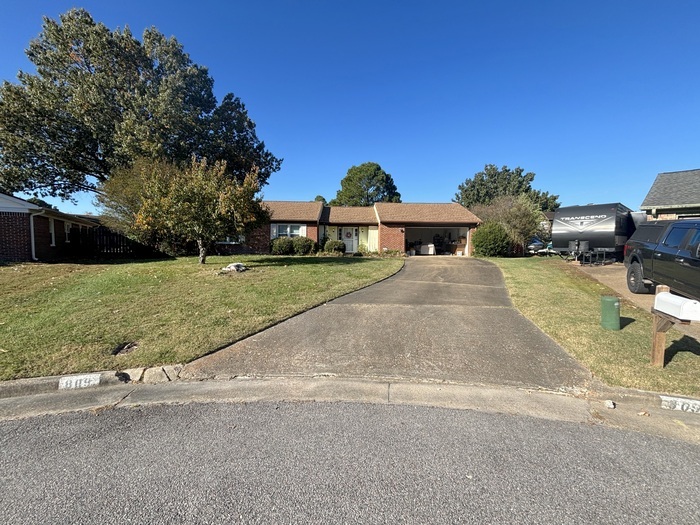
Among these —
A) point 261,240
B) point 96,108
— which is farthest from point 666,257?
point 96,108

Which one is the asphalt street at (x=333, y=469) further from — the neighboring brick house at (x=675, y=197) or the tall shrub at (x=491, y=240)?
the tall shrub at (x=491, y=240)

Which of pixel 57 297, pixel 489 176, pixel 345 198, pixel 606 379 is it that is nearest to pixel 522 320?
pixel 606 379

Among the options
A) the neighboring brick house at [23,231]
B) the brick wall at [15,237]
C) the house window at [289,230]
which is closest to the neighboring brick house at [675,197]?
the house window at [289,230]

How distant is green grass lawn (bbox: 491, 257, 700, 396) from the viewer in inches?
167

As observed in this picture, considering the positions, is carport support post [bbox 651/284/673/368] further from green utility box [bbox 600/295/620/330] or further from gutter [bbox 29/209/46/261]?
gutter [bbox 29/209/46/261]

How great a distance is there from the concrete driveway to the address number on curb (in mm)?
969

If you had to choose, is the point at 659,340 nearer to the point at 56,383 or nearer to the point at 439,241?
the point at 56,383

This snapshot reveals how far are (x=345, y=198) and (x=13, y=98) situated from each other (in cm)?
3816

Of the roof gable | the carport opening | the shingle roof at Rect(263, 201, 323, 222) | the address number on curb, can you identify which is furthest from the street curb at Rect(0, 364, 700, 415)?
the carport opening

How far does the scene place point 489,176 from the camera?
60.8m

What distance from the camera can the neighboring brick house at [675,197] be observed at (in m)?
15.9

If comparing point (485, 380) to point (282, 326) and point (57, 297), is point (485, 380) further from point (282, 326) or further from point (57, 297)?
point (57, 297)

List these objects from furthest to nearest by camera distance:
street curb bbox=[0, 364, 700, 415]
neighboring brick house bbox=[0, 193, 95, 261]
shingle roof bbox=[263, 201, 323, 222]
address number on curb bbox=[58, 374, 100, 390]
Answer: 1. shingle roof bbox=[263, 201, 323, 222]
2. neighboring brick house bbox=[0, 193, 95, 261]
3. address number on curb bbox=[58, 374, 100, 390]
4. street curb bbox=[0, 364, 700, 415]

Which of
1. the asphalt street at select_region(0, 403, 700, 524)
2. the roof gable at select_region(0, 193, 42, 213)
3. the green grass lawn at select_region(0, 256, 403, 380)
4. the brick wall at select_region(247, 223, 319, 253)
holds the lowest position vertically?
the asphalt street at select_region(0, 403, 700, 524)
